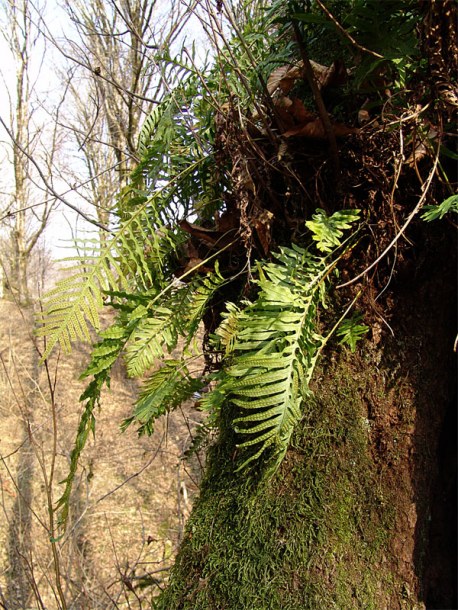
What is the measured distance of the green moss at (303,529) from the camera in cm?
79

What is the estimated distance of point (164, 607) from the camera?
867mm

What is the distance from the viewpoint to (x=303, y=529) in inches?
31.8

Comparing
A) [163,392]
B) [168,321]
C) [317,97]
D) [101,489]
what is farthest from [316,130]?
[101,489]

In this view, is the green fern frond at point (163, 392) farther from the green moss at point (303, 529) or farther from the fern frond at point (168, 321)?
the green moss at point (303, 529)

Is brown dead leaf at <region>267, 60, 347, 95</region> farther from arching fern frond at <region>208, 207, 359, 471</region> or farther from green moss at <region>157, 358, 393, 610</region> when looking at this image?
green moss at <region>157, 358, 393, 610</region>

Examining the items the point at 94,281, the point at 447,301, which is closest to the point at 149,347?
the point at 94,281

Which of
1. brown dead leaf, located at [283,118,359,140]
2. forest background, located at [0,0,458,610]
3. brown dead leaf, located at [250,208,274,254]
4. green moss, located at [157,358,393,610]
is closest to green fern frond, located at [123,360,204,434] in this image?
forest background, located at [0,0,458,610]

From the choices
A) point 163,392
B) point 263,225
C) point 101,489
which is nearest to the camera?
point 263,225

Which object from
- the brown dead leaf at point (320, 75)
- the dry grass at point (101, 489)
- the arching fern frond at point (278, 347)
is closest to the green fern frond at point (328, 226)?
the arching fern frond at point (278, 347)

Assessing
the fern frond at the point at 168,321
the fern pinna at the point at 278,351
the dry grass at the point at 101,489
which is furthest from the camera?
the dry grass at the point at 101,489

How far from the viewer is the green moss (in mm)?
786

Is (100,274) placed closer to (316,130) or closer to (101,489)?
(316,130)

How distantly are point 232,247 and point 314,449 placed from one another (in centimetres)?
46

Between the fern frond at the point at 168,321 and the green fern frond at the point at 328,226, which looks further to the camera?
the fern frond at the point at 168,321
